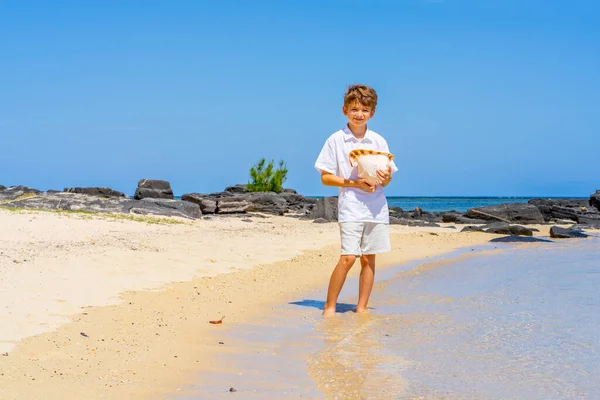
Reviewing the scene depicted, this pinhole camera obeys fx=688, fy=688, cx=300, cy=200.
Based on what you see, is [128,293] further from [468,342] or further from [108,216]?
[108,216]

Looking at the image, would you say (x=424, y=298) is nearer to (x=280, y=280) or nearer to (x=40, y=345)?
(x=280, y=280)

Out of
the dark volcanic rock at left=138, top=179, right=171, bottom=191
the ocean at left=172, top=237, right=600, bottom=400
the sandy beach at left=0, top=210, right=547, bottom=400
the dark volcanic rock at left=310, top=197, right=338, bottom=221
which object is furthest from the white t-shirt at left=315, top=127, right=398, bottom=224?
the dark volcanic rock at left=138, top=179, right=171, bottom=191

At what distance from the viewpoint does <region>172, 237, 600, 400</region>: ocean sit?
13.4ft

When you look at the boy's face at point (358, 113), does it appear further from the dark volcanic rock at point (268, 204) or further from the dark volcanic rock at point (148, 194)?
the dark volcanic rock at point (268, 204)

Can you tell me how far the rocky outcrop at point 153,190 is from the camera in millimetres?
26734

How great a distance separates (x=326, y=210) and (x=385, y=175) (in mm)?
17292

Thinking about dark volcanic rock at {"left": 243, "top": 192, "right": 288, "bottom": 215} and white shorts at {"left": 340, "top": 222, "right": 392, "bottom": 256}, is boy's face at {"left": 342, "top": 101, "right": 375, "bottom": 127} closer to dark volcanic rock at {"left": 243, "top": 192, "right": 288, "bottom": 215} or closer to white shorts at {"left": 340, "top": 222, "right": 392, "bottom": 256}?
white shorts at {"left": 340, "top": 222, "right": 392, "bottom": 256}

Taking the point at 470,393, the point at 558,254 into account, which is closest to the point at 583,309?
the point at 470,393

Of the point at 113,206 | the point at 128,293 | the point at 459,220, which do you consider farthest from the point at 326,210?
the point at 128,293

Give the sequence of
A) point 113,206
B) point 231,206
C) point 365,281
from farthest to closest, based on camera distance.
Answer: point 231,206, point 113,206, point 365,281

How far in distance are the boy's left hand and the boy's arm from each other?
0.12 m

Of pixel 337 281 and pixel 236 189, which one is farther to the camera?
pixel 236 189

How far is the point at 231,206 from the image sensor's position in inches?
981

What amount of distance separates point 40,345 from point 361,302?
3316 millimetres
